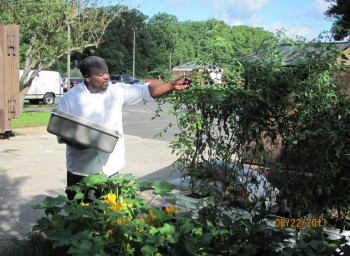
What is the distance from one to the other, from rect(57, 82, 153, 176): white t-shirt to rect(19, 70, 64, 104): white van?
24.4 m

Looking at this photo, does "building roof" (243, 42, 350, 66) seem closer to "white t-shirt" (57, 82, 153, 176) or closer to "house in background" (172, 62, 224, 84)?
"house in background" (172, 62, 224, 84)

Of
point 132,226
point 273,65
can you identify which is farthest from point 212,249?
point 273,65

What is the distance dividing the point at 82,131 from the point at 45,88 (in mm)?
25630

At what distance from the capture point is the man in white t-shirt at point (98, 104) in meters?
3.37

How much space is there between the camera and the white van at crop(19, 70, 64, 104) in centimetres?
2678

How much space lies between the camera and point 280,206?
11.1 feet

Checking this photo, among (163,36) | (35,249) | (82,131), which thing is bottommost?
(35,249)

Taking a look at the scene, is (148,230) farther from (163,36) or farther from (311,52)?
(163,36)

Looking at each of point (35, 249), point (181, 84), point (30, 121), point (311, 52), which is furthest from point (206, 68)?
point (30, 121)

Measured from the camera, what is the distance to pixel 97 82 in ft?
11.1

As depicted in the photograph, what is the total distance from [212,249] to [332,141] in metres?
1.00

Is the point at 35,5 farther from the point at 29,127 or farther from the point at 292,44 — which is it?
the point at 292,44
